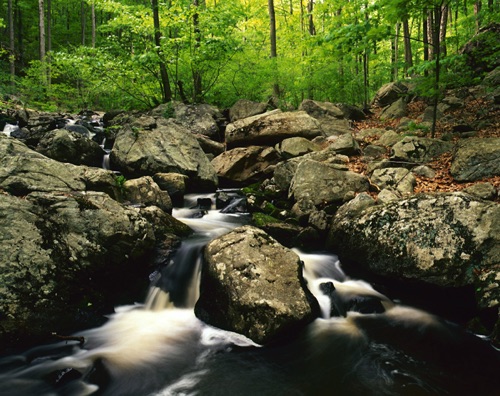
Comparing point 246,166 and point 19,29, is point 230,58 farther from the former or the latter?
point 19,29

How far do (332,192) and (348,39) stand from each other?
337cm

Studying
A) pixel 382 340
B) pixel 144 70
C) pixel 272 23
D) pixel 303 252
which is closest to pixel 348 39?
pixel 303 252

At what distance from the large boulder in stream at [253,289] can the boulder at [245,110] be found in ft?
28.8

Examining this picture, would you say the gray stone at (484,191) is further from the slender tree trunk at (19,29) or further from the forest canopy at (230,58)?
the slender tree trunk at (19,29)

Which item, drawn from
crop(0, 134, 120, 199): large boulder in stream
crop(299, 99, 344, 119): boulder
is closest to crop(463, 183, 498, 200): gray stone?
crop(0, 134, 120, 199): large boulder in stream

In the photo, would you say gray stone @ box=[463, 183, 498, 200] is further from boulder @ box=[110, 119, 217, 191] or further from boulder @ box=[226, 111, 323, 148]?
boulder @ box=[110, 119, 217, 191]

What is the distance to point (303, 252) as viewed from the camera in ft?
20.8

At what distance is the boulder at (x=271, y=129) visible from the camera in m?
10.6

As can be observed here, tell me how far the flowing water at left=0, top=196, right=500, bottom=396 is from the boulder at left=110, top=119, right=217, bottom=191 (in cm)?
442

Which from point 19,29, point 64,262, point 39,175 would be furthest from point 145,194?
point 19,29

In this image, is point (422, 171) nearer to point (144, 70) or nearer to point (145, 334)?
point (145, 334)

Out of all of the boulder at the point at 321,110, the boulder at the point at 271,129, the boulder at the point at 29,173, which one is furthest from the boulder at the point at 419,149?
the boulder at the point at 29,173

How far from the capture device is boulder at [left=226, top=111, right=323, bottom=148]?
10594 millimetres

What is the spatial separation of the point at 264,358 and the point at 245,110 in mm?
10778
